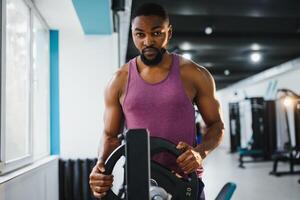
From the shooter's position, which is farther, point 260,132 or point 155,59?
point 260,132

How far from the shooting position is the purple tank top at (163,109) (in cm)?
118

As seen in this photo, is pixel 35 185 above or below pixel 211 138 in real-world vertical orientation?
below

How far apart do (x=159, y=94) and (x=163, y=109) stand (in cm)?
6

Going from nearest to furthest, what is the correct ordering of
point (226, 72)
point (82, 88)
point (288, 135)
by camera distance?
point (82, 88), point (288, 135), point (226, 72)

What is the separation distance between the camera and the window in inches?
96.2

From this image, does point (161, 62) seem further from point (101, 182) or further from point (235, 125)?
point (235, 125)

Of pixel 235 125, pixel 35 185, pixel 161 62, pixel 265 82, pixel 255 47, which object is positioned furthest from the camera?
pixel 235 125

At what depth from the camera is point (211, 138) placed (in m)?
1.17

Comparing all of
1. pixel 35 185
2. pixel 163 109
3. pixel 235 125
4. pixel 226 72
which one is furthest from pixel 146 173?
pixel 226 72

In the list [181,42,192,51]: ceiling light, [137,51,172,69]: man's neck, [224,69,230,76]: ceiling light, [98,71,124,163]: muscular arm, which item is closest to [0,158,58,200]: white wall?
[98,71,124,163]: muscular arm

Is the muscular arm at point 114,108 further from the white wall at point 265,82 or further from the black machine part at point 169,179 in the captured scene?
the white wall at point 265,82

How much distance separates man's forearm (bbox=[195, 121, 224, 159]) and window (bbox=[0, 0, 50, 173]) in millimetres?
1797

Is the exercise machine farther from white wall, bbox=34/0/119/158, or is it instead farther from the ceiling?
the ceiling

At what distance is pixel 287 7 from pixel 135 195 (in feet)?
14.1
